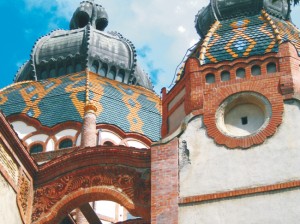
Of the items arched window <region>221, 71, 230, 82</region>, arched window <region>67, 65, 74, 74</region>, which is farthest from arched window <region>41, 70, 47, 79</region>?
arched window <region>221, 71, 230, 82</region>

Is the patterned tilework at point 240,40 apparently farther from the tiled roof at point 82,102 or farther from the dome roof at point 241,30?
the tiled roof at point 82,102

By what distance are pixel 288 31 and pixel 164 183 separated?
14.8ft

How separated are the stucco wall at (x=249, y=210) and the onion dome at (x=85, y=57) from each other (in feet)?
52.5

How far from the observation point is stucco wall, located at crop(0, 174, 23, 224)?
13102 mm

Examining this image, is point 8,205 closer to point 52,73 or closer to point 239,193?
point 239,193

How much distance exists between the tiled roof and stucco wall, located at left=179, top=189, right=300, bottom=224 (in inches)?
474

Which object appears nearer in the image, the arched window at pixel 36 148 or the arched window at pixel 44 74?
the arched window at pixel 36 148

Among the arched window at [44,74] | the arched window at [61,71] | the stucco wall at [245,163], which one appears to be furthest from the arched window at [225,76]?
the arched window at [44,74]

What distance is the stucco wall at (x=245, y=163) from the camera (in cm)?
1288

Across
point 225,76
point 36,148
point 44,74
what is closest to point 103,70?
point 44,74

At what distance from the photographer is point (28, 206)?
46.3 ft

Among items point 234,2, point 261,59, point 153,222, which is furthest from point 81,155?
point 234,2

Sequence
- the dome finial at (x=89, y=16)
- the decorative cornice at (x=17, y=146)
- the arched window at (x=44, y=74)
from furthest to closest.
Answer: the dome finial at (x=89, y=16) → the arched window at (x=44, y=74) → the decorative cornice at (x=17, y=146)

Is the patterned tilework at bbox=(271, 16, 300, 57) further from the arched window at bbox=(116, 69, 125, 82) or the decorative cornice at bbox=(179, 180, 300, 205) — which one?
the arched window at bbox=(116, 69, 125, 82)
